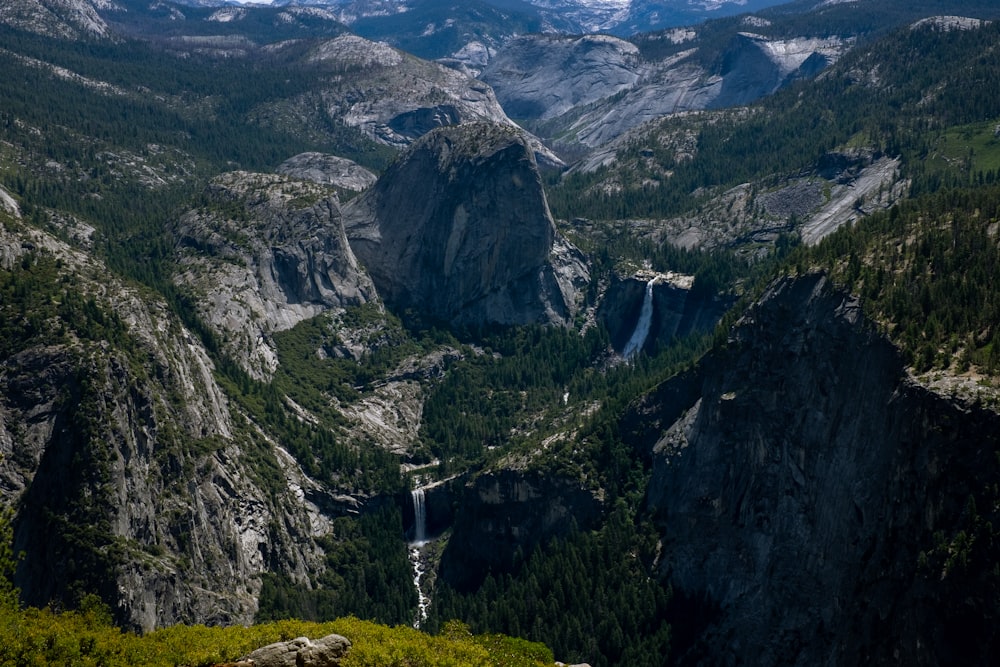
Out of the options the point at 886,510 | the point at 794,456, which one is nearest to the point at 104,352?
the point at 794,456

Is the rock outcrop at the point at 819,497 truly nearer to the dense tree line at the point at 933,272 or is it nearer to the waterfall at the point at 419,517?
the dense tree line at the point at 933,272

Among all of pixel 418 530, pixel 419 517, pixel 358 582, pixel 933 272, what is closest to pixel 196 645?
pixel 358 582

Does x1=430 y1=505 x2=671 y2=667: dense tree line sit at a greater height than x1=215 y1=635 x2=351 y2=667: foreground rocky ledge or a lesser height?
lesser

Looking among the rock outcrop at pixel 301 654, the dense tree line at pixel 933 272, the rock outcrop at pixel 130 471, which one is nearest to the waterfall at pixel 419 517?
the rock outcrop at pixel 130 471

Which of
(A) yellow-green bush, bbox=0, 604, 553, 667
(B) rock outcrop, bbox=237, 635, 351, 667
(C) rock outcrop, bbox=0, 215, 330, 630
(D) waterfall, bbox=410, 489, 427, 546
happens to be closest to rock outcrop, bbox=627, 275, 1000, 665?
(A) yellow-green bush, bbox=0, 604, 553, 667

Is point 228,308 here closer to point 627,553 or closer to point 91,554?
point 91,554

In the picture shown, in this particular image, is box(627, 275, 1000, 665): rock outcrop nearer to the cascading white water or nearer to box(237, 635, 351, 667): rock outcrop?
the cascading white water

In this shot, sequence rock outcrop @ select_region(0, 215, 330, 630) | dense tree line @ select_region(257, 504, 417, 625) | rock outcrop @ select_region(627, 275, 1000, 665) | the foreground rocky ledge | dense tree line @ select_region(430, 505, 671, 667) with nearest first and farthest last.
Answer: the foreground rocky ledge, rock outcrop @ select_region(627, 275, 1000, 665), rock outcrop @ select_region(0, 215, 330, 630), dense tree line @ select_region(430, 505, 671, 667), dense tree line @ select_region(257, 504, 417, 625)
